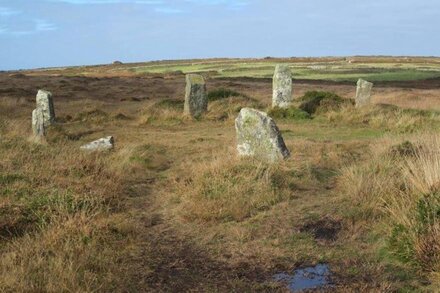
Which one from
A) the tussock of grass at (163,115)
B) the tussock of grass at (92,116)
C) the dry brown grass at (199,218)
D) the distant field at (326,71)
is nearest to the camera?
the dry brown grass at (199,218)

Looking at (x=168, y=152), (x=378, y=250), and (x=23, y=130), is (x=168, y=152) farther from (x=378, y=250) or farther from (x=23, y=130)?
(x=378, y=250)

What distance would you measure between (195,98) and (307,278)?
1723cm

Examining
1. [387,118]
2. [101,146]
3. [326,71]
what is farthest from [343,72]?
[101,146]

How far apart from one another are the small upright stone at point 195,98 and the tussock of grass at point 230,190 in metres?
12.3

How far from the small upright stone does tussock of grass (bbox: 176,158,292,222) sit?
12262 mm

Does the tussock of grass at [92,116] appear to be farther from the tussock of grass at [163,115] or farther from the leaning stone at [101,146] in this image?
the leaning stone at [101,146]

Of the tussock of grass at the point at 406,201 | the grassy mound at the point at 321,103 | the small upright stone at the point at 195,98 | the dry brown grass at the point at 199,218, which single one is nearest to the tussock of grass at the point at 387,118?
the grassy mound at the point at 321,103

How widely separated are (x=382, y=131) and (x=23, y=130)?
12.1 metres

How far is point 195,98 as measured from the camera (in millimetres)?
22750

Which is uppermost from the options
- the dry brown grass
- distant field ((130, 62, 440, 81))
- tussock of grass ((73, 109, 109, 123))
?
distant field ((130, 62, 440, 81))

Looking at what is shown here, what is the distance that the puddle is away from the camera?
227 inches

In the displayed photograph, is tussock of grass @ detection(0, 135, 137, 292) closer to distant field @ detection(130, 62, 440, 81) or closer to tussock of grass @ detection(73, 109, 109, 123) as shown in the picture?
tussock of grass @ detection(73, 109, 109, 123)

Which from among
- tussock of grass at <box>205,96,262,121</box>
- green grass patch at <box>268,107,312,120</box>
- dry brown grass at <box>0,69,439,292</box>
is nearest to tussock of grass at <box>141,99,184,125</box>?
tussock of grass at <box>205,96,262,121</box>

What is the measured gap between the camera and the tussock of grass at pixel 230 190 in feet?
27.1
